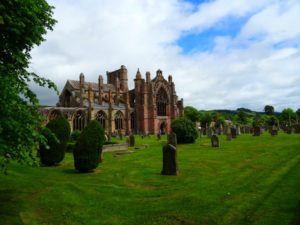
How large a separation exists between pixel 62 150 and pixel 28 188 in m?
6.97

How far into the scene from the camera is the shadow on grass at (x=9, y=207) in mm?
7698

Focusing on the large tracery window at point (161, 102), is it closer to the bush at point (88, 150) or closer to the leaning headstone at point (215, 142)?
the leaning headstone at point (215, 142)

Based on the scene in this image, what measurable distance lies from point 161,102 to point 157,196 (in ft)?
202

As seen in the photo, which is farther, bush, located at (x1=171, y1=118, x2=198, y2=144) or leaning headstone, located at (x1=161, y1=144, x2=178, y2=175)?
bush, located at (x1=171, y1=118, x2=198, y2=144)

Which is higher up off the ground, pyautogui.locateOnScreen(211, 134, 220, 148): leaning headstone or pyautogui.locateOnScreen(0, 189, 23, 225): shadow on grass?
pyautogui.locateOnScreen(211, 134, 220, 148): leaning headstone

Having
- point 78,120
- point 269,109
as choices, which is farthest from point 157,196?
point 269,109

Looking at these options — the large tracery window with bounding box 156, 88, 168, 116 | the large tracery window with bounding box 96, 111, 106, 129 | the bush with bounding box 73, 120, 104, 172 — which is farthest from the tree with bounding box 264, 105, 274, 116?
the bush with bounding box 73, 120, 104, 172

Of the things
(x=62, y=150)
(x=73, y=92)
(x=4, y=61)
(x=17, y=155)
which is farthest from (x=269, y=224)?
(x=73, y=92)

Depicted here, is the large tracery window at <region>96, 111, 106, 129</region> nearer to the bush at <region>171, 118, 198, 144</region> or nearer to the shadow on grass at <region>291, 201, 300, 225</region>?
the bush at <region>171, 118, 198, 144</region>

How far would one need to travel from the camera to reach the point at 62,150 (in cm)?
1773

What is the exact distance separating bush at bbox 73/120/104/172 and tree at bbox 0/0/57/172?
6346 mm

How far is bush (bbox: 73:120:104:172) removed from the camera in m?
15.2

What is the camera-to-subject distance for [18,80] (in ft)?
27.6

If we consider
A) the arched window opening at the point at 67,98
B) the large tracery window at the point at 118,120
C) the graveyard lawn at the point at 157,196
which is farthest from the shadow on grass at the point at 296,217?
the arched window opening at the point at 67,98
